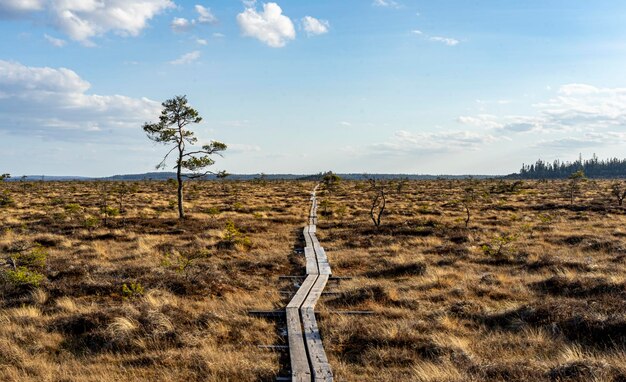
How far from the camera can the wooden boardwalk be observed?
288 inches

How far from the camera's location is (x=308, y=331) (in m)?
9.16

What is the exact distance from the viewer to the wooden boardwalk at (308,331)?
7304 millimetres

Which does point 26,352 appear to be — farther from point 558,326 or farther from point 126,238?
point 126,238

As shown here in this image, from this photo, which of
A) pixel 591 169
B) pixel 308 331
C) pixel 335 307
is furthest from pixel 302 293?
pixel 591 169

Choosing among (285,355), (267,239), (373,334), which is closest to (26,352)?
(285,355)

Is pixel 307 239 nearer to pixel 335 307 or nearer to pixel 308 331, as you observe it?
pixel 335 307

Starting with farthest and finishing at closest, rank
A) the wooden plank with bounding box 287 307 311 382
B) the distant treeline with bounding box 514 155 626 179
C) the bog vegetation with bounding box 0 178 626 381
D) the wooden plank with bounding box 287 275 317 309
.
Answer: the distant treeline with bounding box 514 155 626 179 < the wooden plank with bounding box 287 275 317 309 < the bog vegetation with bounding box 0 178 626 381 < the wooden plank with bounding box 287 307 311 382

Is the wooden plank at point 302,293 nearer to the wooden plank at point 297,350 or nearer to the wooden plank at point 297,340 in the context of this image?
the wooden plank at point 297,340

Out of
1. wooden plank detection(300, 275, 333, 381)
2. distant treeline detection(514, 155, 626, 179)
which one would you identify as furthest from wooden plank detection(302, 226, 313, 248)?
distant treeline detection(514, 155, 626, 179)

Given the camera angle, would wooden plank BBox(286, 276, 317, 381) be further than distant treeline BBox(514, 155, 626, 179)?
No

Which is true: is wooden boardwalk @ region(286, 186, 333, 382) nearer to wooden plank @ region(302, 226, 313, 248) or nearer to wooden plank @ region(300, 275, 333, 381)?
wooden plank @ region(300, 275, 333, 381)

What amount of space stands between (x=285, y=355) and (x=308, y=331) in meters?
0.93

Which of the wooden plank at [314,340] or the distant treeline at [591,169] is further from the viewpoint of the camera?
the distant treeline at [591,169]

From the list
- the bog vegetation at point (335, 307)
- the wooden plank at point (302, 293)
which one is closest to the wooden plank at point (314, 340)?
the wooden plank at point (302, 293)
